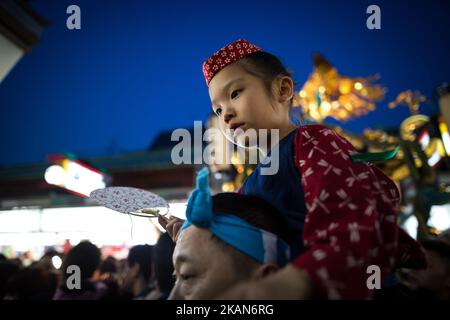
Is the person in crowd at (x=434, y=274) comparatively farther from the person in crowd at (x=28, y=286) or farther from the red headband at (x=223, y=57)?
the person in crowd at (x=28, y=286)

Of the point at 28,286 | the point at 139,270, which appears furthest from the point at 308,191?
→ the point at 139,270

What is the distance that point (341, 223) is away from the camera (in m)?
0.72

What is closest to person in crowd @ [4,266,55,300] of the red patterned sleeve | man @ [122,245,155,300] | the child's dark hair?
man @ [122,245,155,300]

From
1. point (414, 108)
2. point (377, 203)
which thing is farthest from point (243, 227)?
point (414, 108)

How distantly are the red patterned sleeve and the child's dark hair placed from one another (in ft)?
1.28

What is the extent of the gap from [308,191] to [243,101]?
0.45 meters

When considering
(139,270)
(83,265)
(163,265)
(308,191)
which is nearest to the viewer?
(308,191)

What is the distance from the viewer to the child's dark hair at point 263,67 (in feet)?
4.06

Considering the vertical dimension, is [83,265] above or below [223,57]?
below

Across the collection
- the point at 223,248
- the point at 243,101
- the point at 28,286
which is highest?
the point at 243,101

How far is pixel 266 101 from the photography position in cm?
121

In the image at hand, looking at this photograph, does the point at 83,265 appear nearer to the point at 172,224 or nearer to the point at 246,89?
the point at 172,224

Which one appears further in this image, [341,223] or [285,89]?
[285,89]

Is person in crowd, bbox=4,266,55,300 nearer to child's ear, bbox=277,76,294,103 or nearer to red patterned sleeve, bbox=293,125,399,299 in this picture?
child's ear, bbox=277,76,294,103
